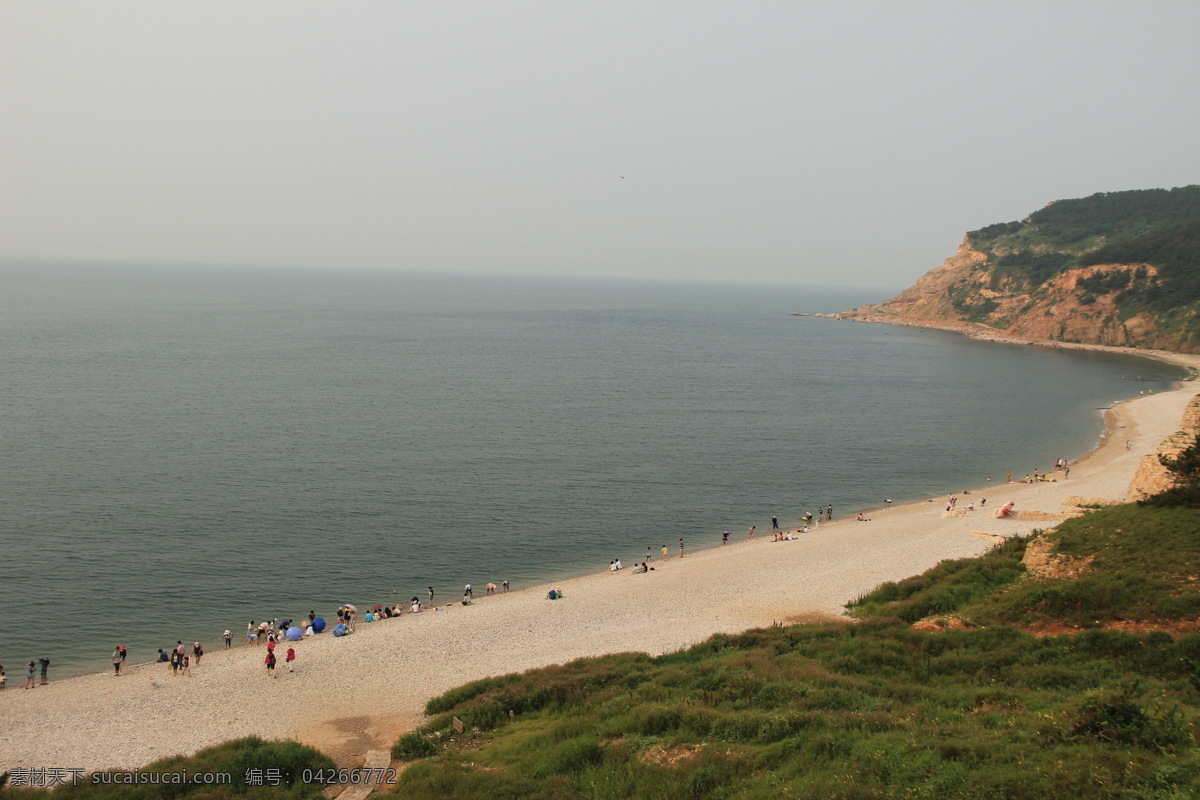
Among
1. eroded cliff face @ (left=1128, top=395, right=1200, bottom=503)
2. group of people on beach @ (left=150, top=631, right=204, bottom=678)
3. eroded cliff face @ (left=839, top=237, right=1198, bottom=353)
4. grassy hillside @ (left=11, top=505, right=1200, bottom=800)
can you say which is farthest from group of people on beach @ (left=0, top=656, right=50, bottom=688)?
eroded cliff face @ (left=839, top=237, right=1198, bottom=353)

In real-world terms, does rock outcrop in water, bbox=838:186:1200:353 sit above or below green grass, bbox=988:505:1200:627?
above

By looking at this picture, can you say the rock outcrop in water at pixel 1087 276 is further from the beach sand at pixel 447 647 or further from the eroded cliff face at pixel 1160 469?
the eroded cliff face at pixel 1160 469

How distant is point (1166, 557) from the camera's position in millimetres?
21109

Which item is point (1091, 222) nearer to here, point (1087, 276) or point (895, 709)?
point (1087, 276)

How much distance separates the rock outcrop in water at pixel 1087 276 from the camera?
129m

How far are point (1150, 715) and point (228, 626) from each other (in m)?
31.0

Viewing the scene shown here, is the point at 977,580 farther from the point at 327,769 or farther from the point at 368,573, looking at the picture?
the point at 368,573

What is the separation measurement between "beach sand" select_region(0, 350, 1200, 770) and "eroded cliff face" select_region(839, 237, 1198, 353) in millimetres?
107482

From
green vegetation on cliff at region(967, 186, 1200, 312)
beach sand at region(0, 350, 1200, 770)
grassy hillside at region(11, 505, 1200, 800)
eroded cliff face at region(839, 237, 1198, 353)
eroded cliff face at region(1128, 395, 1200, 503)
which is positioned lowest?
beach sand at region(0, 350, 1200, 770)

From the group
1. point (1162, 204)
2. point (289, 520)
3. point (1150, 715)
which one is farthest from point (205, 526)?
point (1162, 204)

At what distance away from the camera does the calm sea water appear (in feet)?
117

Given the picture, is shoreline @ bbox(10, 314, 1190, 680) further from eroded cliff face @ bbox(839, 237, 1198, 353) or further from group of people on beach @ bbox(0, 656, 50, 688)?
eroded cliff face @ bbox(839, 237, 1198, 353)

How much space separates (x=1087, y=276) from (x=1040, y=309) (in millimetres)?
10376

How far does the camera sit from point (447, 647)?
28094 millimetres
